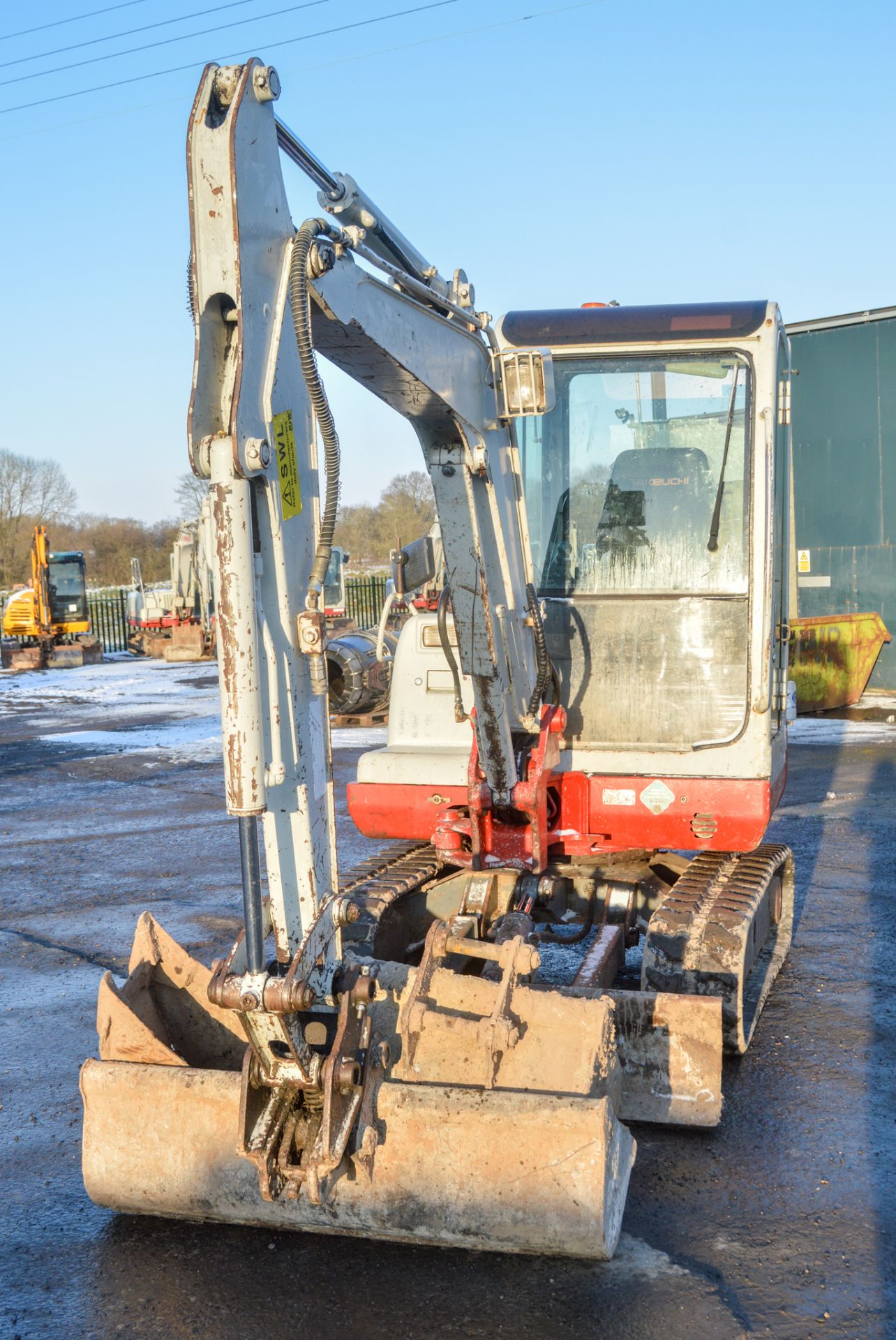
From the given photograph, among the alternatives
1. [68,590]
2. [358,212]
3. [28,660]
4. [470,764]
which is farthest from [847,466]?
[68,590]

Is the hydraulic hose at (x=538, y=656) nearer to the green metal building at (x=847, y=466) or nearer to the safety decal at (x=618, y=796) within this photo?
the safety decal at (x=618, y=796)

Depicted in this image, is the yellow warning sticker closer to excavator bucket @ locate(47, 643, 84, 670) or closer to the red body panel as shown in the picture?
the red body panel

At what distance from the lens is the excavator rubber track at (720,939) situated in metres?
4.70

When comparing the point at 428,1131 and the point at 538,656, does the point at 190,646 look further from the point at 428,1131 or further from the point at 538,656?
the point at 428,1131

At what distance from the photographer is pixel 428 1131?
3.41m

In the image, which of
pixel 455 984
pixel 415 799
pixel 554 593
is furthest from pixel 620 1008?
pixel 554 593

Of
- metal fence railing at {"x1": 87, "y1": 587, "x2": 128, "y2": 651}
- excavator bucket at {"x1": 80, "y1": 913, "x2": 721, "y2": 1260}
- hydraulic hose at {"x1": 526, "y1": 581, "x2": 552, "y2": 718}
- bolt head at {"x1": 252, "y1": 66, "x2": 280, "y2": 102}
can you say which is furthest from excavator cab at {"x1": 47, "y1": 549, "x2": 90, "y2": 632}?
bolt head at {"x1": 252, "y1": 66, "x2": 280, "y2": 102}

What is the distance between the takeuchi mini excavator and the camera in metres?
3.20

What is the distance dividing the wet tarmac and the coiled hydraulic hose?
6.37ft

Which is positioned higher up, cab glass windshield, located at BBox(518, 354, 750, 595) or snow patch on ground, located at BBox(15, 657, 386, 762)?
cab glass windshield, located at BBox(518, 354, 750, 595)

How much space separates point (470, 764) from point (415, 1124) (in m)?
1.89

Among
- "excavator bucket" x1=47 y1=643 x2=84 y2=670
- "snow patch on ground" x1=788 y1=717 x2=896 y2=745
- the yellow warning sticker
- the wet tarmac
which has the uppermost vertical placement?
the yellow warning sticker

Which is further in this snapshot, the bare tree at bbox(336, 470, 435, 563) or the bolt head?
the bare tree at bbox(336, 470, 435, 563)

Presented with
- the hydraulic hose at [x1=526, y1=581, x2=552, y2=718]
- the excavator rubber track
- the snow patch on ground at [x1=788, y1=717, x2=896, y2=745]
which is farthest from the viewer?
the snow patch on ground at [x1=788, y1=717, x2=896, y2=745]
